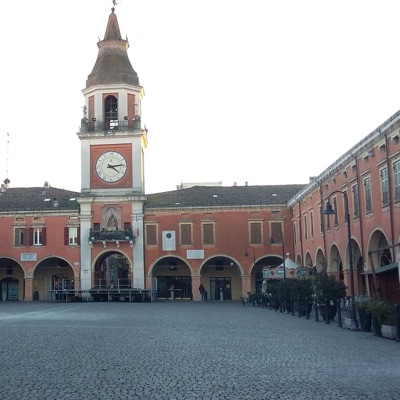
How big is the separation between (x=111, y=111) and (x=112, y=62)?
13.1 ft

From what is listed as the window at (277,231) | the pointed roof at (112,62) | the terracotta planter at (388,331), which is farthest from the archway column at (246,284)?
the terracotta planter at (388,331)

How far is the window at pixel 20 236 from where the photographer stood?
48781 millimetres

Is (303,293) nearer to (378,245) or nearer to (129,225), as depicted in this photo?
(378,245)

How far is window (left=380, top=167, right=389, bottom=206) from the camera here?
25097mm

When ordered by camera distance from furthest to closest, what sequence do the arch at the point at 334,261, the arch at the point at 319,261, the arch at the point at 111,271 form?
the arch at the point at 111,271, the arch at the point at 319,261, the arch at the point at 334,261

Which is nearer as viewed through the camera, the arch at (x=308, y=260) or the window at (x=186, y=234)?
the arch at (x=308, y=260)

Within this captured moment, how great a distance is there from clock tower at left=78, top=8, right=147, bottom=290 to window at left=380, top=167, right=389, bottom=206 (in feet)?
83.2

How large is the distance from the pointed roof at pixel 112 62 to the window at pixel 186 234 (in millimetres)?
12188

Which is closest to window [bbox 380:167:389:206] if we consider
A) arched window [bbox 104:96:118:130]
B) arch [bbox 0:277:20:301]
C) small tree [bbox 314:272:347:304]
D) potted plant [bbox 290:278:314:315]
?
potted plant [bbox 290:278:314:315]

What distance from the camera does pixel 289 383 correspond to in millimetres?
9164

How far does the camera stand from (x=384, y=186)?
83.8 feet

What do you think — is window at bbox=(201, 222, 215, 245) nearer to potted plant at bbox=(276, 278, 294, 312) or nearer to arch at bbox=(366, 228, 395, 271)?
potted plant at bbox=(276, 278, 294, 312)

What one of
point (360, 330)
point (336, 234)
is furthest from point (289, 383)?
point (336, 234)

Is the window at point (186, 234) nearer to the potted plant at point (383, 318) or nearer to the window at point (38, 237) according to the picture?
the window at point (38, 237)
